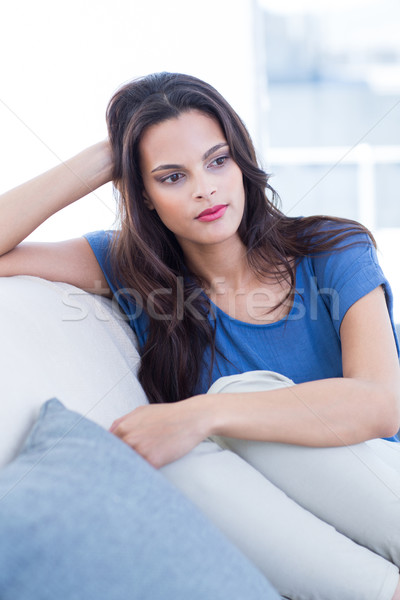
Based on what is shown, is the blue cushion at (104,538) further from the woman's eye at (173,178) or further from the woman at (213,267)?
the woman's eye at (173,178)

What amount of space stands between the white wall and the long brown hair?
1301 mm

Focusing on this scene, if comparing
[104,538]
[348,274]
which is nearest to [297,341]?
[348,274]

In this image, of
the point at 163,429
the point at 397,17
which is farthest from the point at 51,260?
the point at 397,17

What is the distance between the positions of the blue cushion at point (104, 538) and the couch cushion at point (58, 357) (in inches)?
5.9

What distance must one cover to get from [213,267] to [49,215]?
1.37 feet

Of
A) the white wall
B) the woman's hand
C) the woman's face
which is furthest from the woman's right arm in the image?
the white wall

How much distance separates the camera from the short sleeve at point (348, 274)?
1273mm

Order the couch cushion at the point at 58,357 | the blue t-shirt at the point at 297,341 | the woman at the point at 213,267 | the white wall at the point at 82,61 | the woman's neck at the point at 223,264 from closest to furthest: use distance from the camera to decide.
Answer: the couch cushion at the point at 58,357
the woman at the point at 213,267
the blue t-shirt at the point at 297,341
the woman's neck at the point at 223,264
the white wall at the point at 82,61

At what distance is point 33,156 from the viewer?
2908 millimetres

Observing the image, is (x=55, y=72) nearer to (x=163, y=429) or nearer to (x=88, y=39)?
(x=88, y=39)

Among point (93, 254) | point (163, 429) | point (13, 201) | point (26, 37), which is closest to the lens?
point (163, 429)

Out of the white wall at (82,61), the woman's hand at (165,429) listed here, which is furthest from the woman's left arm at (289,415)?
the white wall at (82,61)

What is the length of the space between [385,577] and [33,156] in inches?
99.6

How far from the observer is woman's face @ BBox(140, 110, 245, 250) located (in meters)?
1.32
